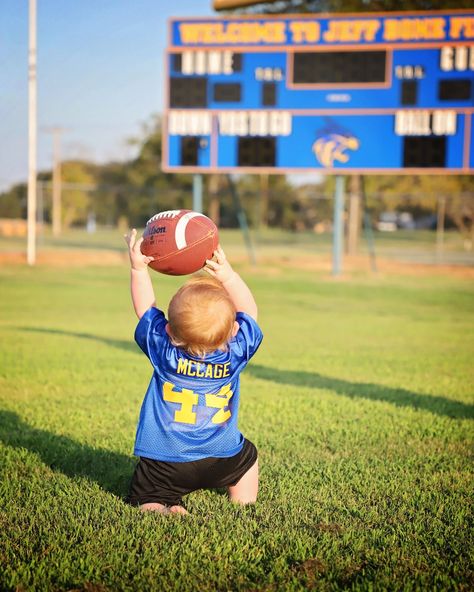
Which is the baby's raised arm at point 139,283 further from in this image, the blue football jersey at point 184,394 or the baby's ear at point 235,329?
the baby's ear at point 235,329

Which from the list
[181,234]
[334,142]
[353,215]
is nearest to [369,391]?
[181,234]

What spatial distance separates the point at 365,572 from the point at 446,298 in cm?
1357

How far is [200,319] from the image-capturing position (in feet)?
10.2

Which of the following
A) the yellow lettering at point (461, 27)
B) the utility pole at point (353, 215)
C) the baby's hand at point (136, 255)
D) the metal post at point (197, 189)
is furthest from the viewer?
the utility pole at point (353, 215)

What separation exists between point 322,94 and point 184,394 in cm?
1568

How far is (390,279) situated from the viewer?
65.8ft

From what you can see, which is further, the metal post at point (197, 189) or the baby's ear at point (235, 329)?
the metal post at point (197, 189)

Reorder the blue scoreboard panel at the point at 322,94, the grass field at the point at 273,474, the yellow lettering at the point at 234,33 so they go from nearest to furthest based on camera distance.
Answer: the grass field at the point at 273,474
the blue scoreboard panel at the point at 322,94
the yellow lettering at the point at 234,33

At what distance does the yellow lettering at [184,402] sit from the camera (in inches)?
129

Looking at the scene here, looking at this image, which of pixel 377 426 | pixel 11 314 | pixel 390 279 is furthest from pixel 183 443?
pixel 390 279

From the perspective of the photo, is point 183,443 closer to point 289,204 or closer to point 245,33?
point 245,33

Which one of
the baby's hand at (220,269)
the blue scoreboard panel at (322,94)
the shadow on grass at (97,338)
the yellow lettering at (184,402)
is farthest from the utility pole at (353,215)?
the yellow lettering at (184,402)

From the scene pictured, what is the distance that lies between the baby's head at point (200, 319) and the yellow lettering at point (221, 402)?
0.24 m

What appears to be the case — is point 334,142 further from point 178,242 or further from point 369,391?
point 178,242
